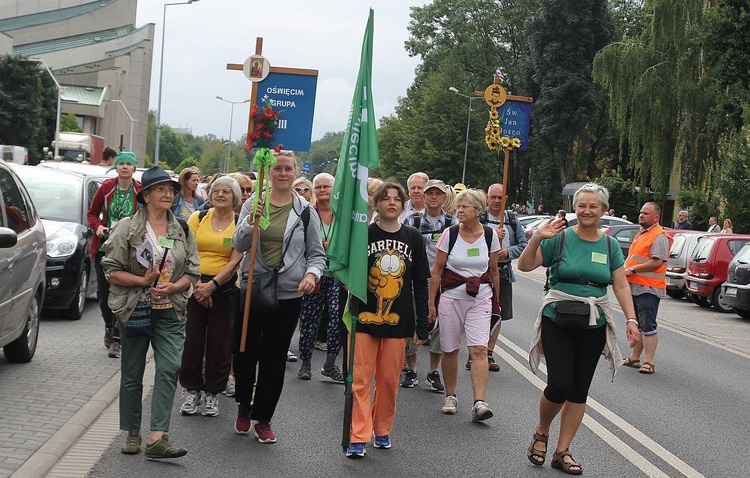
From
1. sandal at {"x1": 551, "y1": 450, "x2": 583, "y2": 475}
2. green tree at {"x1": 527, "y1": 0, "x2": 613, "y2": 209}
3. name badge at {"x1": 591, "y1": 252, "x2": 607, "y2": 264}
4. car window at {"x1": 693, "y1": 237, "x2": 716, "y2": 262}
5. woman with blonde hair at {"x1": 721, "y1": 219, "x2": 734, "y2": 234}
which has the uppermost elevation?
green tree at {"x1": 527, "y1": 0, "x2": 613, "y2": 209}

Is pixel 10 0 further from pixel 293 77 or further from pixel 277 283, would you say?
pixel 277 283

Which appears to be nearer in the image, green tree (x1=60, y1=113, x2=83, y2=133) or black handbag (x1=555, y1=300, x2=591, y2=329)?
black handbag (x1=555, y1=300, x2=591, y2=329)

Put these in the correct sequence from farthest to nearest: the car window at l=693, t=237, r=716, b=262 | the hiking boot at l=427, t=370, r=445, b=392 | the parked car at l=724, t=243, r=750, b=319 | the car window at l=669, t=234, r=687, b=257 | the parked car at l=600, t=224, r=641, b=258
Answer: the parked car at l=600, t=224, r=641, b=258, the car window at l=669, t=234, r=687, b=257, the car window at l=693, t=237, r=716, b=262, the parked car at l=724, t=243, r=750, b=319, the hiking boot at l=427, t=370, r=445, b=392

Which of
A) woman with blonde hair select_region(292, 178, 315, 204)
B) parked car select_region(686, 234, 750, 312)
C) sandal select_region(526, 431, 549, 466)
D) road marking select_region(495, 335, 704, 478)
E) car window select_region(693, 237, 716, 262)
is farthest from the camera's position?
car window select_region(693, 237, 716, 262)

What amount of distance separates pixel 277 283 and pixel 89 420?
171cm

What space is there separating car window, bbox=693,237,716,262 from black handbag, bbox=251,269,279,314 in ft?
55.2

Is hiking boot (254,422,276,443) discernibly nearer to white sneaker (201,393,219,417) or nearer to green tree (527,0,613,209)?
white sneaker (201,393,219,417)

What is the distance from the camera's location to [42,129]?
77.4 metres

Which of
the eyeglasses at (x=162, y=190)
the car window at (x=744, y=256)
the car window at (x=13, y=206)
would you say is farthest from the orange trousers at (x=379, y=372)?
the car window at (x=744, y=256)

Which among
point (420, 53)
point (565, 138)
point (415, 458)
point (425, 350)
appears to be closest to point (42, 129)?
point (420, 53)

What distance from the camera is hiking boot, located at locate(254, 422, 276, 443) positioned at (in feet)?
23.7

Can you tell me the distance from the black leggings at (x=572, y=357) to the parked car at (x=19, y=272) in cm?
425

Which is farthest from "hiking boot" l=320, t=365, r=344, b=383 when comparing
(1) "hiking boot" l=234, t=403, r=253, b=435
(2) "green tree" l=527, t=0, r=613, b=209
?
(2) "green tree" l=527, t=0, r=613, b=209

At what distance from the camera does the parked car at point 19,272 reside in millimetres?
8570
